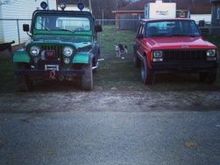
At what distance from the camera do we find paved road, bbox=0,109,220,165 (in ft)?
17.3

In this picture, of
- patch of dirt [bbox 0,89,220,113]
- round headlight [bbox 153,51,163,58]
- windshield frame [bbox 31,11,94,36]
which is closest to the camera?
patch of dirt [bbox 0,89,220,113]

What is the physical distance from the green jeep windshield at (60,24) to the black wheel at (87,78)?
182 centimetres

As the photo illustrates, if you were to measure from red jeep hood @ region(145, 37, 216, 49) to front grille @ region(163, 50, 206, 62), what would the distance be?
120 mm

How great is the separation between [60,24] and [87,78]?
219 cm

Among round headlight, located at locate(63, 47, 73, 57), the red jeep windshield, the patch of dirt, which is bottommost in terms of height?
the patch of dirt

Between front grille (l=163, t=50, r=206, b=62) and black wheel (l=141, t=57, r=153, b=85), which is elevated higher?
front grille (l=163, t=50, r=206, b=62)

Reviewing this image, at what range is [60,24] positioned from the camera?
10883mm

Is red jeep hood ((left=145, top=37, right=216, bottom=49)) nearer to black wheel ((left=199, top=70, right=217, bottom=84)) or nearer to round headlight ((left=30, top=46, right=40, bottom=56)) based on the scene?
black wheel ((left=199, top=70, right=217, bottom=84))

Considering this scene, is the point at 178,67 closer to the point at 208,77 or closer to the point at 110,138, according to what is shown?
the point at 208,77

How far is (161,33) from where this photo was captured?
11.3m

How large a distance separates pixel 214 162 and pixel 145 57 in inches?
221

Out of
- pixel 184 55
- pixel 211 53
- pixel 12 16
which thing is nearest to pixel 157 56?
pixel 184 55

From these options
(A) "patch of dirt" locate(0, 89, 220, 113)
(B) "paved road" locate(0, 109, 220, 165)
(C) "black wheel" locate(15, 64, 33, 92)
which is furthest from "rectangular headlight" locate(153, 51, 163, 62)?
(C) "black wheel" locate(15, 64, 33, 92)

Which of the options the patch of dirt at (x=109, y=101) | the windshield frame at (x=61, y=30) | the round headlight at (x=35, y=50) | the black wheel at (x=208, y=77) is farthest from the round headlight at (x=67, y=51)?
the black wheel at (x=208, y=77)
